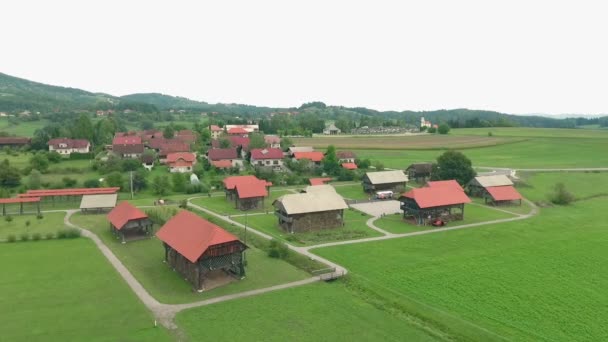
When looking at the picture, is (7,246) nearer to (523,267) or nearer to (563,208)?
(523,267)

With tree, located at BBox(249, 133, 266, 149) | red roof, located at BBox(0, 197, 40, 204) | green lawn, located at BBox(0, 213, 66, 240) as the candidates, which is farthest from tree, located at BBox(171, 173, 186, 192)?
tree, located at BBox(249, 133, 266, 149)

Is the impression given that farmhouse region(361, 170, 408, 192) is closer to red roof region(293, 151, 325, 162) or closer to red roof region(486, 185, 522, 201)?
red roof region(486, 185, 522, 201)

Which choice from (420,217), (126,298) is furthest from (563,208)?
(126,298)

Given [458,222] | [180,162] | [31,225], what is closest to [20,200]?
[31,225]

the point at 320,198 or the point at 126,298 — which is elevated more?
the point at 320,198

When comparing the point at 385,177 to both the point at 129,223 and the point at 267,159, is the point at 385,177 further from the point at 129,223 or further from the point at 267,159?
the point at 129,223
